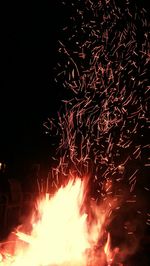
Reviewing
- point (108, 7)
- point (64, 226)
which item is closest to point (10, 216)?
point (64, 226)

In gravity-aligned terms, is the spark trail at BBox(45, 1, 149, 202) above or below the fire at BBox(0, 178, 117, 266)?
above

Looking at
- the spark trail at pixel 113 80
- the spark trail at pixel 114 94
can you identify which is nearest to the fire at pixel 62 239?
the spark trail at pixel 114 94

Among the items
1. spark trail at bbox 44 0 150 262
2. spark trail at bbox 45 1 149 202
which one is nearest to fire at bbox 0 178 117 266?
spark trail at bbox 44 0 150 262

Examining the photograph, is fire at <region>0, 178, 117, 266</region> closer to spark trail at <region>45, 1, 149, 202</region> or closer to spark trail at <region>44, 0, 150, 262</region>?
spark trail at <region>44, 0, 150, 262</region>

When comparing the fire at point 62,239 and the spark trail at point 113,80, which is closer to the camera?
the fire at point 62,239

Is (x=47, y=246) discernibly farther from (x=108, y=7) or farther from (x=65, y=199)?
(x=108, y=7)

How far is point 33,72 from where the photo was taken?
12.1 meters

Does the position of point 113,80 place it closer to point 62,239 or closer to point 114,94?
point 114,94

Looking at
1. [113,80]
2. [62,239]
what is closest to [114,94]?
[113,80]

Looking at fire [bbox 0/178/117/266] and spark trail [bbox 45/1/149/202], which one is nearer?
fire [bbox 0/178/117/266]

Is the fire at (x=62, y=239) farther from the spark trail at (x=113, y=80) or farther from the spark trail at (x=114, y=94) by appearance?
the spark trail at (x=113, y=80)

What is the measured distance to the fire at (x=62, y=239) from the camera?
436cm

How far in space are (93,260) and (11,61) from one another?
8.49m

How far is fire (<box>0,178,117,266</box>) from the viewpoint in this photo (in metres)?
4.36
